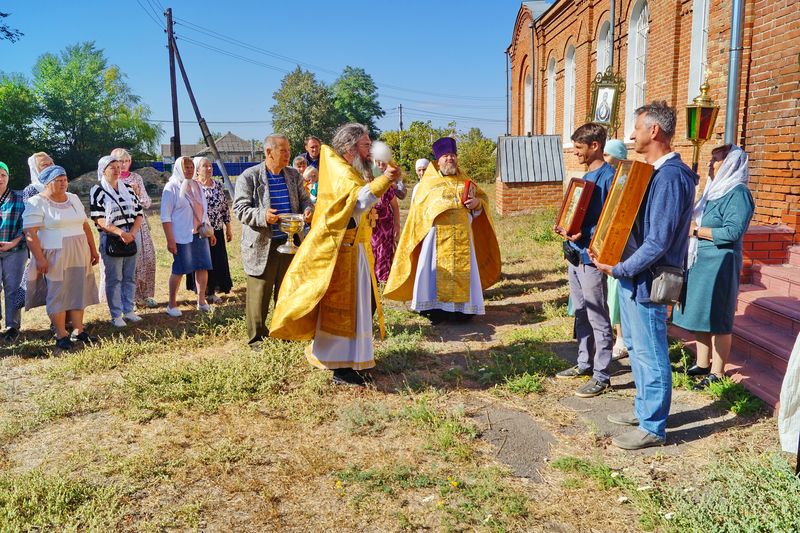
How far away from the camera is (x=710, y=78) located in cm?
822

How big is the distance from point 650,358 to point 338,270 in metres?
Answer: 2.31

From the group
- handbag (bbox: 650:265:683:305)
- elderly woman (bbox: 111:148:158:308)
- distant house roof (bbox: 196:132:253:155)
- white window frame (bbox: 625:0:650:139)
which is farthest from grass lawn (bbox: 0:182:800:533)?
distant house roof (bbox: 196:132:253:155)

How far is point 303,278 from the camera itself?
4.78m

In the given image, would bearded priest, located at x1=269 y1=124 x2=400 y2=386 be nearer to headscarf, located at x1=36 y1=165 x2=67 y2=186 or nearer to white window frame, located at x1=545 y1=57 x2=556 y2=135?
headscarf, located at x1=36 y1=165 x2=67 y2=186

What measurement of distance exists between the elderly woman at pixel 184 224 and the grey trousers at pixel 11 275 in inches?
57.8

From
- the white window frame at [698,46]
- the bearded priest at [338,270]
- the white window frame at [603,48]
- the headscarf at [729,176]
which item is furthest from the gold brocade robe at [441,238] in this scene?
the white window frame at [603,48]

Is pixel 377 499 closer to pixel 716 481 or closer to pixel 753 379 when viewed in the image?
pixel 716 481

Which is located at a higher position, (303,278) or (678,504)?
(303,278)

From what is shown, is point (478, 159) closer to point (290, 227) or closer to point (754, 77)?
point (754, 77)

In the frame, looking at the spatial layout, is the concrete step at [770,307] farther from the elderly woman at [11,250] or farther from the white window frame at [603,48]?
the white window frame at [603,48]

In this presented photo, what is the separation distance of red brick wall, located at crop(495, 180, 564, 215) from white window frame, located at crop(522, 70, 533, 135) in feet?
22.5

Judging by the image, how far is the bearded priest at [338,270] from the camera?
15.0ft

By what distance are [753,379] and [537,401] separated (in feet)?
5.27

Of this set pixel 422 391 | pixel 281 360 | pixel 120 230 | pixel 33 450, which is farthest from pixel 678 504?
pixel 120 230
